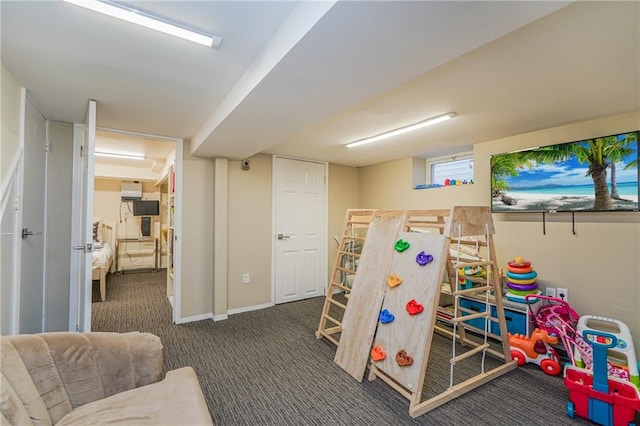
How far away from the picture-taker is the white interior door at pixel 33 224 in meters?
2.31

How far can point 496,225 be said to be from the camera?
3.50 meters

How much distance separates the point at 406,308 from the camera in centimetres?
224

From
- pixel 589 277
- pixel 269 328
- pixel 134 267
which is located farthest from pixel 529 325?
pixel 134 267

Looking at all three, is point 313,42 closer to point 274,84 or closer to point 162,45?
point 274,84

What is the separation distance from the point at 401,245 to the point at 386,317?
2.05 ft

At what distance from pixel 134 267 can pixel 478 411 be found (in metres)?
7.54

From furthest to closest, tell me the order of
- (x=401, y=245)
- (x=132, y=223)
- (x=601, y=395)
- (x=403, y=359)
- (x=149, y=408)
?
(x=132, y=223) < (x=401, y=245) < (x=403, y=359) < (x=601, y=395) < (x=149, y=408)

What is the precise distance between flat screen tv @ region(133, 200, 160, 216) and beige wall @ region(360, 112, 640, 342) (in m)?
6.96

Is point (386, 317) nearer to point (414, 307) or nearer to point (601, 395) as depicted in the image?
point (414, 307)

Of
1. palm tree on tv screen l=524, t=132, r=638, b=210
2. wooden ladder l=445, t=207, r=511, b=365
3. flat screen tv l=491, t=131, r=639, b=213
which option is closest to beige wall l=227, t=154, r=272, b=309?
wooden ladder l=445, t=207, r=511, b=365

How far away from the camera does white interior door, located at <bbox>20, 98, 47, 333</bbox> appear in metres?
2.31

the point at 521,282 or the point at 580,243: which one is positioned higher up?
the point at 580,243

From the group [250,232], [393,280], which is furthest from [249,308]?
[393,280]

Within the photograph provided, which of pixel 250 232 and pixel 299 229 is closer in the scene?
pixel 250 232
